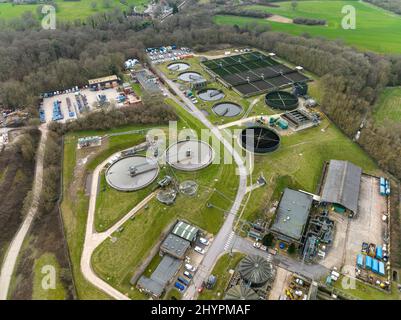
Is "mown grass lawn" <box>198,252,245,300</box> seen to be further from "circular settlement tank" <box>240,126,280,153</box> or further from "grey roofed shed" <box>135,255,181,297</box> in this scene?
"circular settlement tank" <box>240,126,280,153</box>

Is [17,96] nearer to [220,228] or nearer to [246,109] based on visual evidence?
[246,109]

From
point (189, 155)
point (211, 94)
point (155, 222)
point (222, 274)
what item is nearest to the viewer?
point (222, 274)

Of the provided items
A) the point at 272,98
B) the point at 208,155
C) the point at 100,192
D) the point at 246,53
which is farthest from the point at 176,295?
the point at 246,53

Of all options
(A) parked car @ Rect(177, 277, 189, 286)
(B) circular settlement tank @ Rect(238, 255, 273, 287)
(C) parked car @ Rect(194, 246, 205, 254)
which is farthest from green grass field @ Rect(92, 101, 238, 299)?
(B) circular settlement tank @ Rect(238, 255, 273, 287)

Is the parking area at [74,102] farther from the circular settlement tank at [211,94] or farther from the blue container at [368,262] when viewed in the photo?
the blue container at [368,262]

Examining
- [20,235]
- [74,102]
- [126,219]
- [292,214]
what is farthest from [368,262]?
[74,102]

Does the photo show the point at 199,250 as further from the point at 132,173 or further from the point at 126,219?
the point at 132,173
